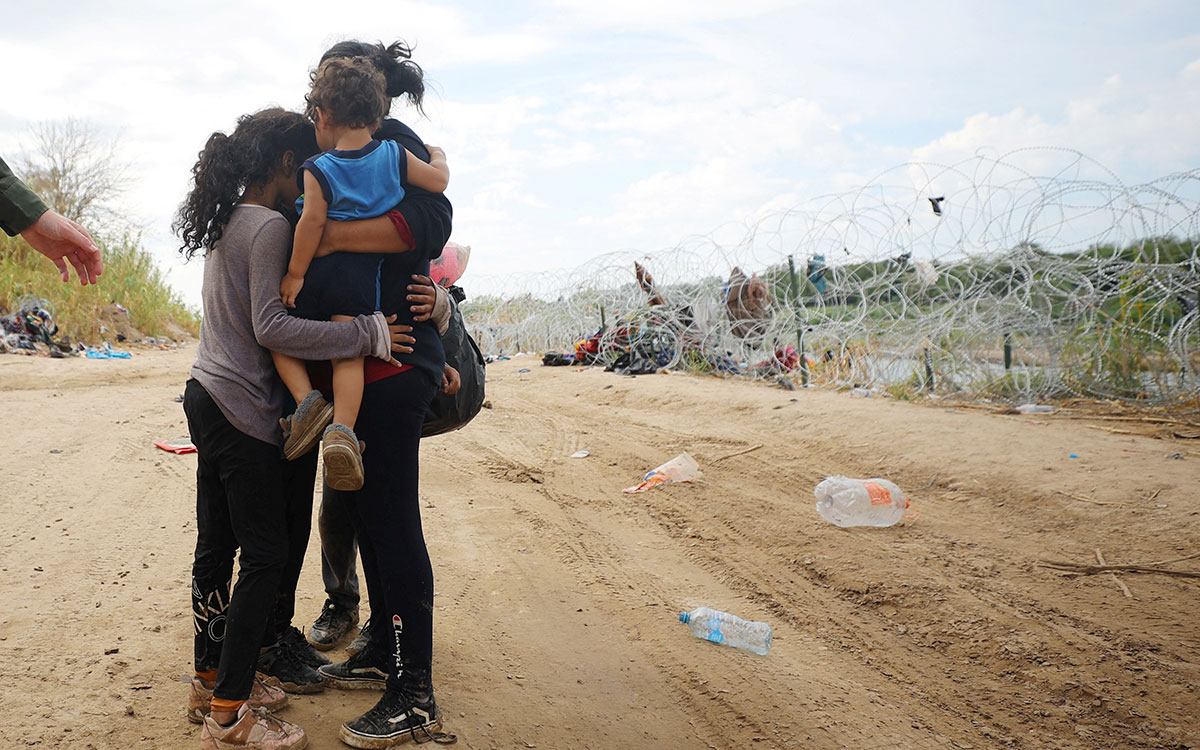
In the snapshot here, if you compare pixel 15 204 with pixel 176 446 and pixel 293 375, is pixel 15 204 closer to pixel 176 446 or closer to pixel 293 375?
pixel 293 375

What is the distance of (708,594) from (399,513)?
1.71 meters

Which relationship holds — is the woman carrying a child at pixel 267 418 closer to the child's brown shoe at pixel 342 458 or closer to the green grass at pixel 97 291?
the child's brown shoe at pixel 342 458

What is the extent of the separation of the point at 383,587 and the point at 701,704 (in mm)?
1070

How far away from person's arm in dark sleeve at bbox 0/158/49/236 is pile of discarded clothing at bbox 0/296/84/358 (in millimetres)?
9780

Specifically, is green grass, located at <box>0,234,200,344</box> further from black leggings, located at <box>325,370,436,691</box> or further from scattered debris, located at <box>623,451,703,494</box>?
black leggings, located at <box>325,370,436,691</box>

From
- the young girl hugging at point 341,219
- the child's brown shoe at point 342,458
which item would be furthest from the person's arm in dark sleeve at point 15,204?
the child's brown shoe at point 342,458

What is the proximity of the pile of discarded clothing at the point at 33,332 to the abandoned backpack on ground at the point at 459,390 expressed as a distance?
10144mm

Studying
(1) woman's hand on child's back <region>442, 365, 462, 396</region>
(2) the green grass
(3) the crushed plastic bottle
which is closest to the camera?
(1) woman's hand on child's back <region>442, 365, 462, 396</region>

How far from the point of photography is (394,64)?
7.88 feet

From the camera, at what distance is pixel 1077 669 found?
107 inches

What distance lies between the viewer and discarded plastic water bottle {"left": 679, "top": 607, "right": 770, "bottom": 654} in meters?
2.96

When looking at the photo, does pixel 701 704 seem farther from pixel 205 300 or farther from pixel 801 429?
pixel 801 429

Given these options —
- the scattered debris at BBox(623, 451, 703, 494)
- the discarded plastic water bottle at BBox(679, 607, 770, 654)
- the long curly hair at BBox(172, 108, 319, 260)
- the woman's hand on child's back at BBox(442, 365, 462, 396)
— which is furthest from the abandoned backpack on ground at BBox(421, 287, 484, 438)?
the scattered debris at BBox(623, 451, 703, 494)

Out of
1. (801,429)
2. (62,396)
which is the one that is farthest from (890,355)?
(62,396)
